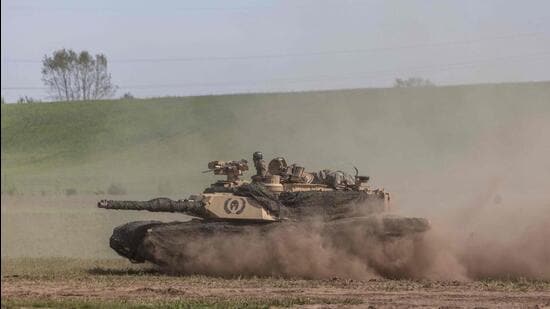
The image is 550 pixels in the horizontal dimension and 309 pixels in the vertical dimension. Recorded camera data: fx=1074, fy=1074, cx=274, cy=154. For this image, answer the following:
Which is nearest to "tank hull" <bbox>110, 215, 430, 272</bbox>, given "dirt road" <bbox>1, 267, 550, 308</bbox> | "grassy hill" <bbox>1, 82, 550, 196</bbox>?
"dirt road" <bbox>1, 267, 550, 308</bbox>

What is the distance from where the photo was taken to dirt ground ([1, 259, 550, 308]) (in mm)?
16109

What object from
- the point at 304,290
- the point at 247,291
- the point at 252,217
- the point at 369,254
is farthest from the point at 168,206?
the point at 304,290

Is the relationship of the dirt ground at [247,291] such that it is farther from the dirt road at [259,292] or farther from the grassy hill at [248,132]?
the grassy hill at [248,132]

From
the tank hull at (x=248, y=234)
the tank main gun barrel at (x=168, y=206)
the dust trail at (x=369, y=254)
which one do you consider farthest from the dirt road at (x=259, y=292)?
the tank main gun barrel at (x=168, y=206)

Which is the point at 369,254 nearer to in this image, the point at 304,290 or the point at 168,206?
the point at 304,290

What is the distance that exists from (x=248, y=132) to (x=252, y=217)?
3657 cm

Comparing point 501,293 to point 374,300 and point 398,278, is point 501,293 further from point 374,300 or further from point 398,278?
point 398,278

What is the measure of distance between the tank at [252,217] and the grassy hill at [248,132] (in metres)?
22.2

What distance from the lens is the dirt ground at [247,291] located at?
1611 cm

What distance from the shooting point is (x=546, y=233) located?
22984 millimetres

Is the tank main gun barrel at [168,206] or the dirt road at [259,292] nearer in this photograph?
the dirt road at [259,292]

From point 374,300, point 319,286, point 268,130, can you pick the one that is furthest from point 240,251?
point 268,130

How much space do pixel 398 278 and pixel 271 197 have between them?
316cm

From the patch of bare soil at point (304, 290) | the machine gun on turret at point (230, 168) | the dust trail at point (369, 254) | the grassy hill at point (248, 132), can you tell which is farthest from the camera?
the grassy hill at point (248, 132)
